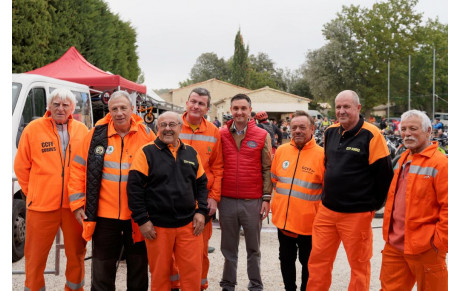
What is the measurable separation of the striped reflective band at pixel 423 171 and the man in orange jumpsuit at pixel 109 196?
88.2 inches

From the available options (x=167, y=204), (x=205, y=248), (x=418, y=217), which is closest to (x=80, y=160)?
(x=167, y=204)

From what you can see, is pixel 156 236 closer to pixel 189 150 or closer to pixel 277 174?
pixel 189 150

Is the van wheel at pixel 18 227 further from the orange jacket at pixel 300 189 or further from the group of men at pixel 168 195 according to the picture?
the orange jacket at pixel 300 189

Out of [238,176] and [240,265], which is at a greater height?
[238,176]

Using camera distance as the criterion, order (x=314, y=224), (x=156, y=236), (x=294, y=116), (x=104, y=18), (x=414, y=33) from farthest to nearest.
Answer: (x=414, y=33) < (x=104, y=18) < (x=294, y=116) < (x=314, y=224) < (x=156, y=236)

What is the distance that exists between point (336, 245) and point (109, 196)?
6.65ft

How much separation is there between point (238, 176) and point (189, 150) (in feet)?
2.34

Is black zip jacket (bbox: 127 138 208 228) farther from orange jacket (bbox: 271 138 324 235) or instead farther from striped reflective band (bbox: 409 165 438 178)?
striped reflective band (bbox: 409 165 438 178)

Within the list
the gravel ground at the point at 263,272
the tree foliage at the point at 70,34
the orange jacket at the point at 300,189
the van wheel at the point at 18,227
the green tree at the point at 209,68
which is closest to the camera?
the orange jacket at the point at 300,189

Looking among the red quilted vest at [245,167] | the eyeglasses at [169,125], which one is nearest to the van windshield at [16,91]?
the eyeglasses at [169,125]

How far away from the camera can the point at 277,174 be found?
4.17 metres

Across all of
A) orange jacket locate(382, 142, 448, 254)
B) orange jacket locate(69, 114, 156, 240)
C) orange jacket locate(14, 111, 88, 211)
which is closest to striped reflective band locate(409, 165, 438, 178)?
orange jacket locate(382, 142, 448, 254)

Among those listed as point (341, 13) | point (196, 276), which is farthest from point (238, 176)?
point (341, 13)

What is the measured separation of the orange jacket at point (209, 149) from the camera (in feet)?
13.7
